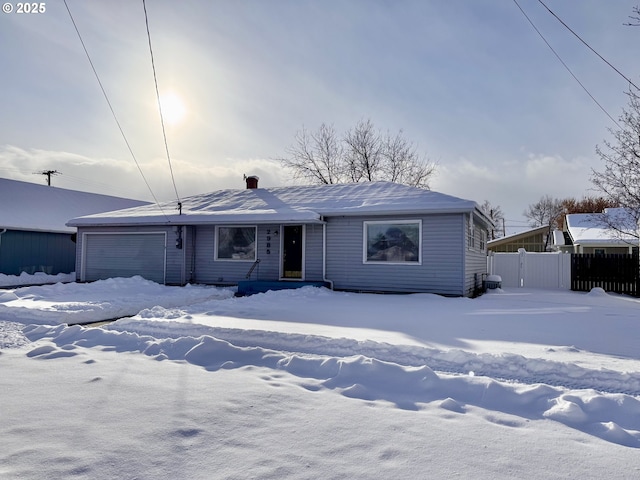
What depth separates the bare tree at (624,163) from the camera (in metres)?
14.6

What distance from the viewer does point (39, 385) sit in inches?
156

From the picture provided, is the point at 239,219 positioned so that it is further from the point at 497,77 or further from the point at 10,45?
the point at 497,77

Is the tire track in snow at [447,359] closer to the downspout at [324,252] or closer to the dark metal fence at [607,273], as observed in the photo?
the downspout at [324,252]

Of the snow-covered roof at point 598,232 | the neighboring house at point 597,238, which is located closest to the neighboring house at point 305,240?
the snow-covered roof at point 598,232

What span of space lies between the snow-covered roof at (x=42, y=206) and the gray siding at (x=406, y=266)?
1330 cm

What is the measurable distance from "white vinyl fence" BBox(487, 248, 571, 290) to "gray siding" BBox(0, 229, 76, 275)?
1936 centimetres

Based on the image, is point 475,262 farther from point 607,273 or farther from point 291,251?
point 291,251

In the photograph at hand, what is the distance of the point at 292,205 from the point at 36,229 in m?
12.6

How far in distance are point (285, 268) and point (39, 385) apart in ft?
30.4

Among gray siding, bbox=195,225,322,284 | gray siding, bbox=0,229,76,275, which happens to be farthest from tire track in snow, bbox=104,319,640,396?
gray siding, bbox=0,229,76,275

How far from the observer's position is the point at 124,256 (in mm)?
14742

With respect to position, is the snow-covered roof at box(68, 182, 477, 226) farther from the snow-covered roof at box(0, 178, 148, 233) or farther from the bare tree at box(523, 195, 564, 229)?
the bare tree at box(523, 195, 564, 229)

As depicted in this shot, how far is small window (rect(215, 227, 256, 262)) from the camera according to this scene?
13.4 meters

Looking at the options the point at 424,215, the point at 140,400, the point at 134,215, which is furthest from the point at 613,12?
the point at 134,215
